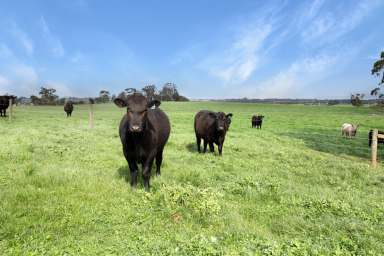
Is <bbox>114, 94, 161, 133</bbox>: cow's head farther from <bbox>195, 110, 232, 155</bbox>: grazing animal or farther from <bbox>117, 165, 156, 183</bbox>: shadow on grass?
<bbox>195, 110, 232, 155</bbox>: grazing animal

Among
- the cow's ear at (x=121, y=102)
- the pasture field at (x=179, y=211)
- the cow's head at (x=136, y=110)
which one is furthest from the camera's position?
the cow's ear at (x=121, y=102)

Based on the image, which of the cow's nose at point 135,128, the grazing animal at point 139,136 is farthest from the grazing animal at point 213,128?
the cow's nose at point 135,128

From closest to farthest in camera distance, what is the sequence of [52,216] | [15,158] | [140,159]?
[52,216] < [140,159] < [15,158]

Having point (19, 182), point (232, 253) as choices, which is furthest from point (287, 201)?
point (19, 182)

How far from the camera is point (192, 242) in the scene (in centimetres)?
413

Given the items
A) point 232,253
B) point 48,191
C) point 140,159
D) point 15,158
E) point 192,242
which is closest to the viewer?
Answer: point 232,253

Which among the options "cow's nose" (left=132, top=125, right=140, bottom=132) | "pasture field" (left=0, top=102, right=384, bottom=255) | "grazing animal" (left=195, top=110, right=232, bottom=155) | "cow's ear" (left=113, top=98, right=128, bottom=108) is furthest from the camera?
"grazing animal" (left=195, top=110, right=232, bottom=155)

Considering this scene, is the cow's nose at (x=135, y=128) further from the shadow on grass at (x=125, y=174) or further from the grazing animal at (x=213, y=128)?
the grazing animal at (x=213, y=128)

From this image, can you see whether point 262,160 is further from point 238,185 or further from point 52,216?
point 52,216

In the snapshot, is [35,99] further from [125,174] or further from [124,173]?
[125,174]

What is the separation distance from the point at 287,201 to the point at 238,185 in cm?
125

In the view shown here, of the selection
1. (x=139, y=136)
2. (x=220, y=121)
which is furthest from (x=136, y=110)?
(x=220, y=121)

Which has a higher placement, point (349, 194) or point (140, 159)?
point (140, 159)

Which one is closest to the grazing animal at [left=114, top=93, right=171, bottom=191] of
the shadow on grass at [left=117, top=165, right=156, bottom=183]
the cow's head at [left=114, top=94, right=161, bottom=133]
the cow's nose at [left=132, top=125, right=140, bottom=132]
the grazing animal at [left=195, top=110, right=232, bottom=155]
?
the cow's head at [left=114, top=94, right=161, bottom=133]
